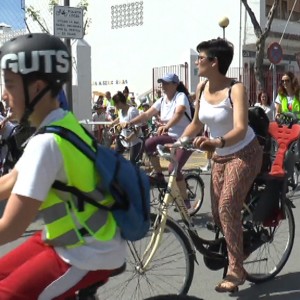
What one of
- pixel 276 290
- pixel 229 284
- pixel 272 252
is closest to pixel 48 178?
pixel 229 284

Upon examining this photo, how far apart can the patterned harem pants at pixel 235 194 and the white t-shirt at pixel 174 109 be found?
285 centimetres

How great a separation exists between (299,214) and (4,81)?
6.03 metres

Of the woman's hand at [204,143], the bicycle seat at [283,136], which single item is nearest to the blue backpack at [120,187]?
the woman's hand at [204,143]

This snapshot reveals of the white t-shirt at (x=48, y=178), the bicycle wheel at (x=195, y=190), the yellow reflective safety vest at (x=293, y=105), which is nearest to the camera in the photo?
the white t-shirt at (x=48, y=178)

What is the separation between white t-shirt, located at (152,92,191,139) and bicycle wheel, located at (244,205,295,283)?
248cm

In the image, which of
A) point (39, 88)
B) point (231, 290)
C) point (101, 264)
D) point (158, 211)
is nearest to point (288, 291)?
point (231, 290)

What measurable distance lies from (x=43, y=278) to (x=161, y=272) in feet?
7.13

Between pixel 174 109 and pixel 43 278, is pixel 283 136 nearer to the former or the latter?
pixel 174 109

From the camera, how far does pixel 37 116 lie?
2246 millimetres

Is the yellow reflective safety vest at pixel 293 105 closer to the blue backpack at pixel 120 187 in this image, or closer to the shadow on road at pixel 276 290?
the shadow on road at pixel 276 290

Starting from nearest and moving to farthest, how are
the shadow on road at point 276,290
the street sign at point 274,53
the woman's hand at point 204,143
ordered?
the woman's hand at point 204,143 < the shadow on road at point 276,290 < the street sign at point 274,53

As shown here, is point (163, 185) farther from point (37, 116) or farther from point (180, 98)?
point (180, 98)

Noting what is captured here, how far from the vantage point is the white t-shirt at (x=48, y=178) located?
206 cm

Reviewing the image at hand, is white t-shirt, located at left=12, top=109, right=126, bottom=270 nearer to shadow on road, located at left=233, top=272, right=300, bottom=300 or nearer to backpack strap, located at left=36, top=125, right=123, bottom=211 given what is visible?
backpack strap, located at left=36, top=125, right=123, bottom=211
